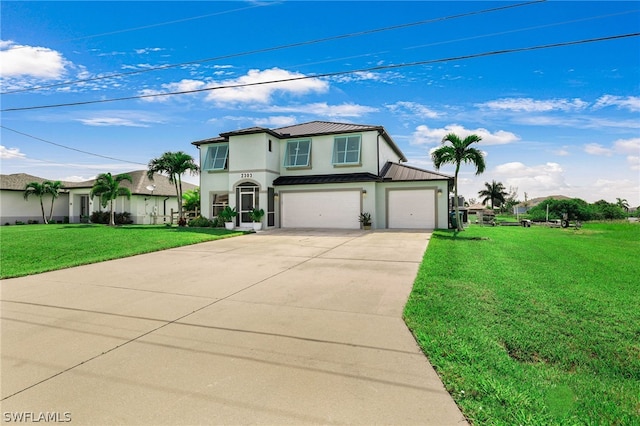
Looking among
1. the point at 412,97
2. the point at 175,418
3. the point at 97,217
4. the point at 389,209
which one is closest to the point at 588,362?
the point at 175,418

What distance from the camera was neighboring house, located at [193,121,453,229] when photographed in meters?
19.5

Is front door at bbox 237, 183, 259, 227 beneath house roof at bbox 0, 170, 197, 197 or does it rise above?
beneath

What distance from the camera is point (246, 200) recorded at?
20594 mm

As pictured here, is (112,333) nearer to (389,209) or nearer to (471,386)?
(471,386)

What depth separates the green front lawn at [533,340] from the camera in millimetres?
2773

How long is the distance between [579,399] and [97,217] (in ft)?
110

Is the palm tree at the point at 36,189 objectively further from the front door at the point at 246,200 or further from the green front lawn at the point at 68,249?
the front door at the point at 246,200

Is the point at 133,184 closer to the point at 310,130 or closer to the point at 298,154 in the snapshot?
the point at 298,154

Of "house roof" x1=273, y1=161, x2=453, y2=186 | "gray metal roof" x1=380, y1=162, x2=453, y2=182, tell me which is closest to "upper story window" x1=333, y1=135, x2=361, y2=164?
"house roof" x1=273, y1=161, x2=453, y2=186

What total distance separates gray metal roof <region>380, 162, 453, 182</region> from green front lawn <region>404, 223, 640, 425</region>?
38.4 feet

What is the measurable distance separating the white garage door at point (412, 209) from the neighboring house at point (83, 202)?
73.0ft

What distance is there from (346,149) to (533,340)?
17.2m

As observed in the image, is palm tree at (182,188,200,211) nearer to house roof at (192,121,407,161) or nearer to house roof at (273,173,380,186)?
house roof at (192,121,407,161)

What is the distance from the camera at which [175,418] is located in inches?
101
